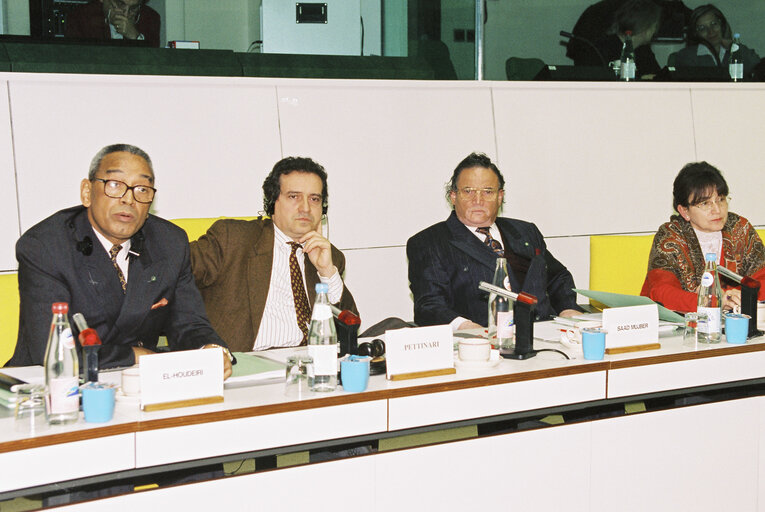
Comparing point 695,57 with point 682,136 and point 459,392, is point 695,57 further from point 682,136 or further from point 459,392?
point 459,392

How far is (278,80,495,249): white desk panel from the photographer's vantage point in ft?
13.3

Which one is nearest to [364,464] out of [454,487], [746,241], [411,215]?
[454,487]

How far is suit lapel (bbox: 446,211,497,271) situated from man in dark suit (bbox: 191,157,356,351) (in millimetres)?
488

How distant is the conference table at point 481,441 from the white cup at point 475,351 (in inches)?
1.1

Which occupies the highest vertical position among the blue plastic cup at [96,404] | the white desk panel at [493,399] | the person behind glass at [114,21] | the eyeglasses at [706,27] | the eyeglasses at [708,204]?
the eyeglasses at [706,27]

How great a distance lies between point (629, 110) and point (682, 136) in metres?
0.36

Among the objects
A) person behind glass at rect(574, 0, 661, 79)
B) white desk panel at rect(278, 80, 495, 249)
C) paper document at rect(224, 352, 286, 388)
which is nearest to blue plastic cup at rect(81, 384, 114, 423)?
paper document at rect(224, 352, 286, 388)

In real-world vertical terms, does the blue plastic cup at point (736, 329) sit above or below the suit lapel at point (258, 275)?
below

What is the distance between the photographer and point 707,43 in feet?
16.0

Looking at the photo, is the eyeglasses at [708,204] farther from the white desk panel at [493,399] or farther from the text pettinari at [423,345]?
the text pettinari at [423,345]

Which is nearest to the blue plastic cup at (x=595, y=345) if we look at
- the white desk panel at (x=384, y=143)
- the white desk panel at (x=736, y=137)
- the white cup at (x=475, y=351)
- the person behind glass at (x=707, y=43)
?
the white cup at (x=475, y=351)

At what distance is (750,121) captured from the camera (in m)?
4.84

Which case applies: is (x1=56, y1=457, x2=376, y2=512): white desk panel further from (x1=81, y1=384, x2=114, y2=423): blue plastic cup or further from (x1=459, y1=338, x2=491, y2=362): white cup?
Answer: (x1=459, y1=338, x2=491, y2=362): white cup

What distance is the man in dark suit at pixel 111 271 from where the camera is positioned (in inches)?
87.6
